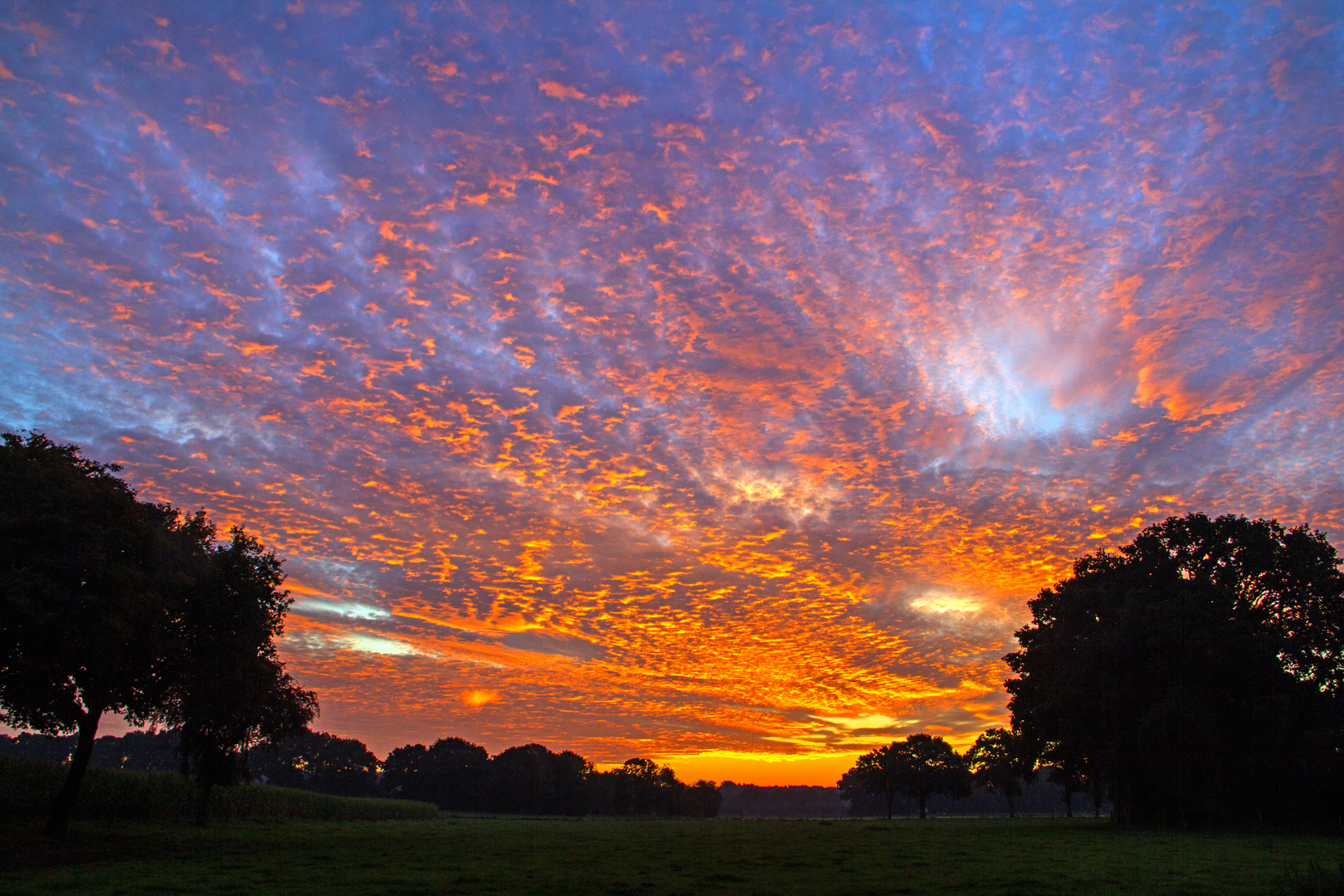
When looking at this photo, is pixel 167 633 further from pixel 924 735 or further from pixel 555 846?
pixel 924 735

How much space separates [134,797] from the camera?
42.7m

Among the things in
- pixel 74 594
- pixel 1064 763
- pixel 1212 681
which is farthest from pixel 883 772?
pixel 74 594

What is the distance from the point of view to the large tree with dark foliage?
46.2 metres

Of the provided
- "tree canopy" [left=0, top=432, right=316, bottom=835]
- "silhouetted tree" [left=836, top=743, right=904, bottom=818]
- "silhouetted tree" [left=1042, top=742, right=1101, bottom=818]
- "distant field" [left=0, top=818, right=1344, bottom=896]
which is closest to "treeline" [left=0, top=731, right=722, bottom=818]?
→ "silhouetted tree" [left=836, top=743, right=904, bottom=818]

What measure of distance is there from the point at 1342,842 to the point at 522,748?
177881 mm

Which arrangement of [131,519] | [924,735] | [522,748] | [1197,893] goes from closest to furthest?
1. [1197,893]
2. [131,519]
3. [924,735]
4. [522,748]

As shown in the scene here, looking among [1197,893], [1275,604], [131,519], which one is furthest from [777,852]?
[1275,604]

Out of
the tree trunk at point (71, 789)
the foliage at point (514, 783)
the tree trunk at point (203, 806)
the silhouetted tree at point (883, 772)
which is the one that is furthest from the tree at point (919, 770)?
the tree trunk at point (71, 789)

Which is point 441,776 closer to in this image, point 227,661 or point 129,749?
point 129,749

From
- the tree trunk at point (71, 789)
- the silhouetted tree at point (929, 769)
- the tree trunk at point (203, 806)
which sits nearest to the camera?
the tree trunk at point (71, 789)

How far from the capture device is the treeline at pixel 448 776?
Result: 549 feet

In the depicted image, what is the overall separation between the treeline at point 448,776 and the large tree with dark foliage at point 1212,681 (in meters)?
143

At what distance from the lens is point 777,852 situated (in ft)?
115

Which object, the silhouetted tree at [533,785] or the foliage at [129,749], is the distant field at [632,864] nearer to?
the silhouetted tree at [533,785]
